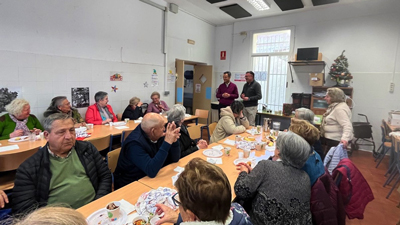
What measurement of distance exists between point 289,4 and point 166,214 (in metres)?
5.91

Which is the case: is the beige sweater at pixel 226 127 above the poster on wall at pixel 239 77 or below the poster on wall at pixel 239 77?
below

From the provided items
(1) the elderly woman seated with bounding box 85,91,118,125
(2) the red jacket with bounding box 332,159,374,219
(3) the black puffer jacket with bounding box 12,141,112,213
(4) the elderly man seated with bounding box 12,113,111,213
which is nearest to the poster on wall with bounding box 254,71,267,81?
(1) the elderly woman seated with bounding box 85,91,118,125

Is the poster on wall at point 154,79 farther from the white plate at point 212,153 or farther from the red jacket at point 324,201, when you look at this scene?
the red jacket at point 324,201

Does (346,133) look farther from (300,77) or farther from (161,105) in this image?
(161,105)

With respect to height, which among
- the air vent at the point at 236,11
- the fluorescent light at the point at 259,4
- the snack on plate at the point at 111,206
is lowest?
the snack on plate at the point at 111,206

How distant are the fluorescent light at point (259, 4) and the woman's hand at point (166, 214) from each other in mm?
5360

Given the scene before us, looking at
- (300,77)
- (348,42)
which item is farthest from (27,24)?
(348,42)

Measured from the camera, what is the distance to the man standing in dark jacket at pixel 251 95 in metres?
5.46

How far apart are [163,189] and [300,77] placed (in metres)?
5.84

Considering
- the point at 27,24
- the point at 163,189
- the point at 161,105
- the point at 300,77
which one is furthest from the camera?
the point at 300,77

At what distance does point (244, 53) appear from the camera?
23.7 feet

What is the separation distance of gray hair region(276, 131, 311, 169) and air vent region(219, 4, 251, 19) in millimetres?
5168

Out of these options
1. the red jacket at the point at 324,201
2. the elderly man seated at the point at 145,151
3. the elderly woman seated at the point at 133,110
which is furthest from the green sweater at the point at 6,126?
the red jacket at the point at 324,201

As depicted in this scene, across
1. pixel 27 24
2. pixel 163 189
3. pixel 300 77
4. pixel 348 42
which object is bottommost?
pixel 163 189
